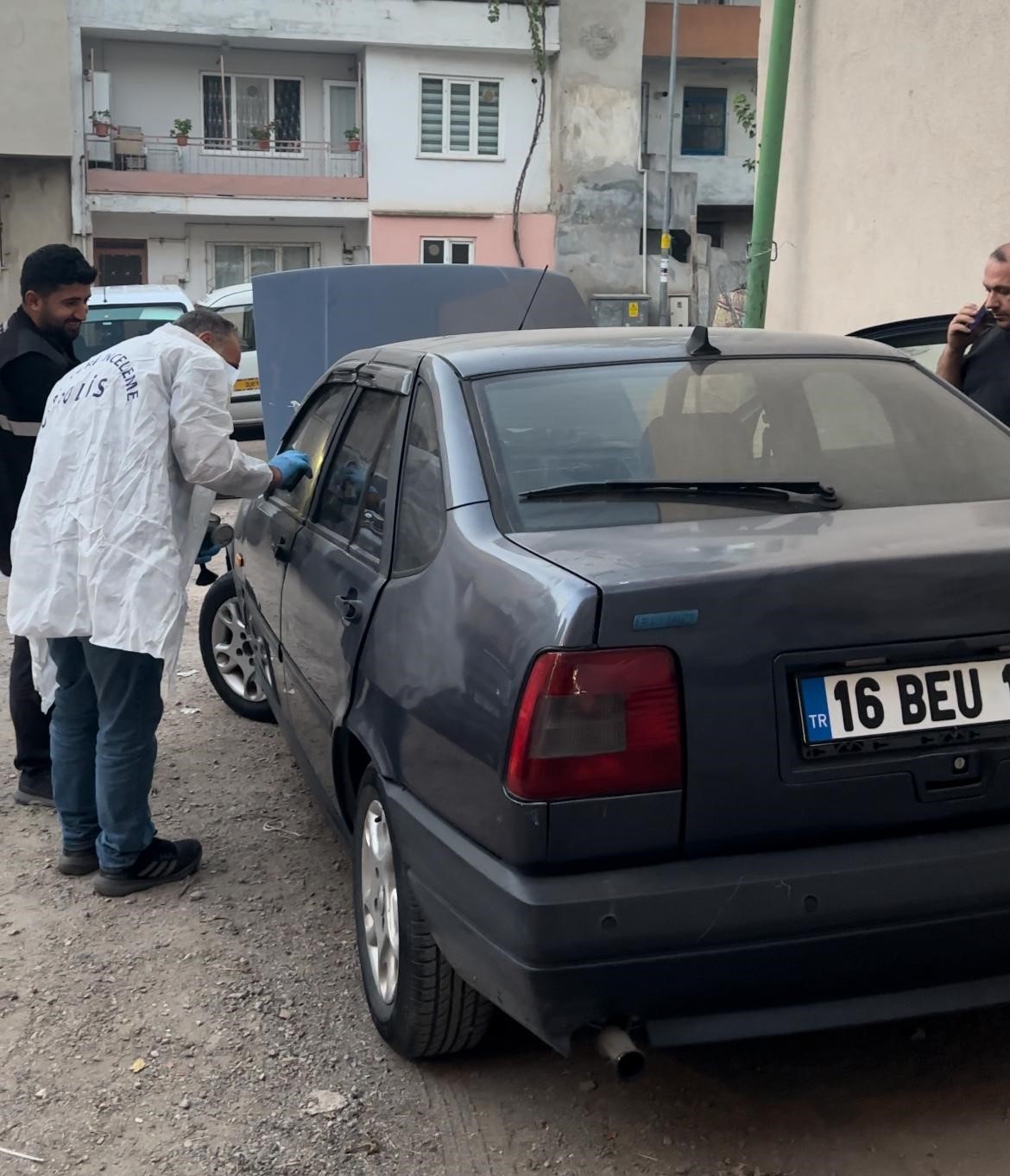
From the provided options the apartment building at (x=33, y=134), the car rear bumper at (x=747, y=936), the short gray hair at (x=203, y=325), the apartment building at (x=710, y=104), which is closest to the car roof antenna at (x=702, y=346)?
the car rear bumper at (x=747, y=936)

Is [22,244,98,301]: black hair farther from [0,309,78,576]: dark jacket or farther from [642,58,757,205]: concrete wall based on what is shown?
[642,58,757,205]: concrete wall

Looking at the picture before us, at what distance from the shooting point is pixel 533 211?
31.2m

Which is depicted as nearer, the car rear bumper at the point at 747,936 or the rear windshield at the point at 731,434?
the car rear bumper at the point at 747,936

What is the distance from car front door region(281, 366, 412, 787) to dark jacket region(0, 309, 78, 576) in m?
1.38

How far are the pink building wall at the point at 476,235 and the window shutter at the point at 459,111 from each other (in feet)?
5.71

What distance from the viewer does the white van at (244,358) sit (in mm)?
15547

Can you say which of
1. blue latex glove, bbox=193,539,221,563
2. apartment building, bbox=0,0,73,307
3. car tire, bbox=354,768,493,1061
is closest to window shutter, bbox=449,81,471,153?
apartment building, bbox=0,0,73,307

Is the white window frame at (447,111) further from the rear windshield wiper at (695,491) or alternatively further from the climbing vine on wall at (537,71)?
the rear windshield wiper at (695,491)

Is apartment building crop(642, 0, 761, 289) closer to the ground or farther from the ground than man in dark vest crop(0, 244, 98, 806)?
farther from the ground

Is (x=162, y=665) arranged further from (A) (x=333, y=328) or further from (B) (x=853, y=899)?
(A) (x=333, y=328)

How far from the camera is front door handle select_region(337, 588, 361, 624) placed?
3.22 m

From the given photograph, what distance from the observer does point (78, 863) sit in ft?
14.2

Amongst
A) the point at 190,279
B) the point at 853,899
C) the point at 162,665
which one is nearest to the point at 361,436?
the point at 162,665

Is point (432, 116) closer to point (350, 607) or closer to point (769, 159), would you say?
point (769, 159)
